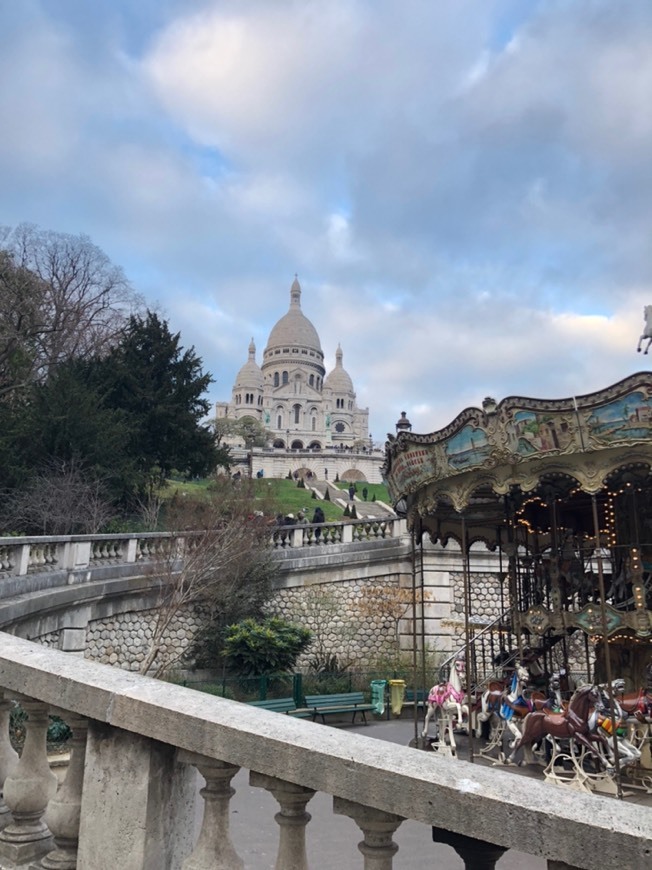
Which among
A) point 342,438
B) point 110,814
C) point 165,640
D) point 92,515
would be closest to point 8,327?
point 92,515

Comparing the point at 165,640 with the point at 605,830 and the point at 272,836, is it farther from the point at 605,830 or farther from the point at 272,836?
the point at 605,830

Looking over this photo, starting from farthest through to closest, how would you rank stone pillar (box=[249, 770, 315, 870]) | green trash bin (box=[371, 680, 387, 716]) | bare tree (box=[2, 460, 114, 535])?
bare tree (box=[2, 460, 114, 535]), green trash bin (box=[371, 680, 387, 716]), stone pillar (box=[249, 770, 315, 870])

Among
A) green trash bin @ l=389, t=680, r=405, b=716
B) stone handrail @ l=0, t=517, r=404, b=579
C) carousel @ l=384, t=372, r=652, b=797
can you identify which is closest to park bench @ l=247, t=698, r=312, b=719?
green trash bin @ l=389, t=680, r=405, b=716

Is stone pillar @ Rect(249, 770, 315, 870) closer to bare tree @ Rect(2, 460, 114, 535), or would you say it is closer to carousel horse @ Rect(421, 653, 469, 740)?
carousel horse @ Rect(421, 653, 469, 740)

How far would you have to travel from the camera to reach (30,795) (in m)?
2.62

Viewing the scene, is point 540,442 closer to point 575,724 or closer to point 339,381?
point 575,724

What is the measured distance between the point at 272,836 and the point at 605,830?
5025 millimetres

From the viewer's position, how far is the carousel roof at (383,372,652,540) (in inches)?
302

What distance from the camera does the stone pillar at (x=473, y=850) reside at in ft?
6.36

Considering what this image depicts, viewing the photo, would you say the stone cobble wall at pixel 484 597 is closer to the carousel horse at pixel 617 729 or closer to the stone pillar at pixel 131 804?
the carousel horse at pixel 617 729

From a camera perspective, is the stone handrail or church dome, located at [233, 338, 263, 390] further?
church dome, located at [233, 338, 263, 390]

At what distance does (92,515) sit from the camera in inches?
735

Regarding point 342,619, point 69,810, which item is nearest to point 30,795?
point 69,810

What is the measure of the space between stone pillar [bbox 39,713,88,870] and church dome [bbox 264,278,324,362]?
4639 inches
